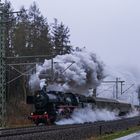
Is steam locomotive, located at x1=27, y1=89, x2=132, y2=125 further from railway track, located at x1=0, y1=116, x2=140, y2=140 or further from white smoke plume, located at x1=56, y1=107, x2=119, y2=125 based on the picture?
railway track, located at x1=0, y1=116, x2=140, y2=140

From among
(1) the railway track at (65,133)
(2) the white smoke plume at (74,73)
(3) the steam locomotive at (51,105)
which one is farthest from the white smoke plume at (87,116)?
(1) the railway track at (65,133)

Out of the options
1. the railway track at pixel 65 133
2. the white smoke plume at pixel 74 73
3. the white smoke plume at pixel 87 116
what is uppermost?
the white smoke plume at pixel 74 73

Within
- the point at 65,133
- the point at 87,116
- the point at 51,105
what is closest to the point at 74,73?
the point at 87,116

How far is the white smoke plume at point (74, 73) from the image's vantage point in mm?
45719

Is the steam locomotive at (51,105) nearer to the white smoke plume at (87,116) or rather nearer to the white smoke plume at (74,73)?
the white smoke plume at (87,116)

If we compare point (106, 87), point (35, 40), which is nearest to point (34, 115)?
point (35, 40)

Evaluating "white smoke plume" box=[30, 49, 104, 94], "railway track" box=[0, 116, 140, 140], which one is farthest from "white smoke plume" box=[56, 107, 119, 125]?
"railway track" box=[0, 116, 140, 140]

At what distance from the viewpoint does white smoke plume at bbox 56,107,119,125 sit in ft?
137

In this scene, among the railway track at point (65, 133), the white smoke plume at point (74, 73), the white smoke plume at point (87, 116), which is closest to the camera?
the railway track at point (65, 133)

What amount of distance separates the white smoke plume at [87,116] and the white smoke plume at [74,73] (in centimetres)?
245

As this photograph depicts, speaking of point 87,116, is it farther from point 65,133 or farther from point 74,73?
→ point 65,133

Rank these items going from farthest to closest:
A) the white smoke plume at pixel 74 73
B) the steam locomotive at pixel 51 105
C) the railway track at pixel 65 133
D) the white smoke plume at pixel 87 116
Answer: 1. the white smoke plume at pixel 74 73
2. the white smoke plume at pixel 87 116
3. the steam locomotive at pixel 51 105
4. the railway track at pixel 65 133

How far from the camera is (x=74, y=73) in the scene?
46.0 metres

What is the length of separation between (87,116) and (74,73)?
4.20 meters
